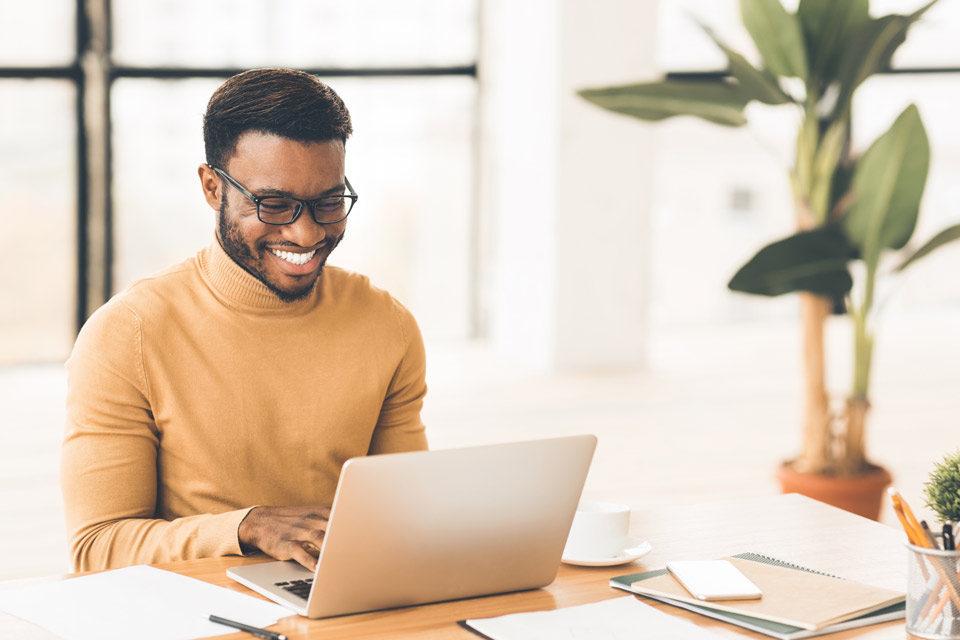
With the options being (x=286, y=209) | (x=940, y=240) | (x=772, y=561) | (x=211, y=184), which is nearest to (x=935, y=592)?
(x=772, y=561)

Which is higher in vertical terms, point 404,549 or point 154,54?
point 154,54

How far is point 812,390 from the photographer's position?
334 cm

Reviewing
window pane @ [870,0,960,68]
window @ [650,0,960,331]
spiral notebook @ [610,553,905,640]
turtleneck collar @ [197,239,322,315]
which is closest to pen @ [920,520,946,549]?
spiral notebook @ [610,553,905,640]

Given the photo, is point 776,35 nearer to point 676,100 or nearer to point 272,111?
point 676,100

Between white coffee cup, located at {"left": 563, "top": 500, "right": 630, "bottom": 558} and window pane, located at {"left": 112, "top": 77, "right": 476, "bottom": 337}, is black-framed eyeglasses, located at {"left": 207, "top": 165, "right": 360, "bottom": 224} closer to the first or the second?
white coffee cup, located at {"left": 563, "top": 500, "right": 630, "bottom": 558}

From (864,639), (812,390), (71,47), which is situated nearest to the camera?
(864,639)

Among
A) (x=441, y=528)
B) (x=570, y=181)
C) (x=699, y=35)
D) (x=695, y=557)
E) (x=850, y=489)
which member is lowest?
(x=850, y=489)

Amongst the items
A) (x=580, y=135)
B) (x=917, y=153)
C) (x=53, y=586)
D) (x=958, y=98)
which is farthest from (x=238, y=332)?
(x=958, y=98)

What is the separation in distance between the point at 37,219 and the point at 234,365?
151 inches

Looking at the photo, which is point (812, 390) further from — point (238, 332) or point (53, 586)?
point (53, 586)

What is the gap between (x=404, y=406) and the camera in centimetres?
198

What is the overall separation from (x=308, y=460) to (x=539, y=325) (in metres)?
3.87

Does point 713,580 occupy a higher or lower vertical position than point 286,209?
lower

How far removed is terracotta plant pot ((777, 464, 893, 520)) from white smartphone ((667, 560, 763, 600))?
1822 millimetres
